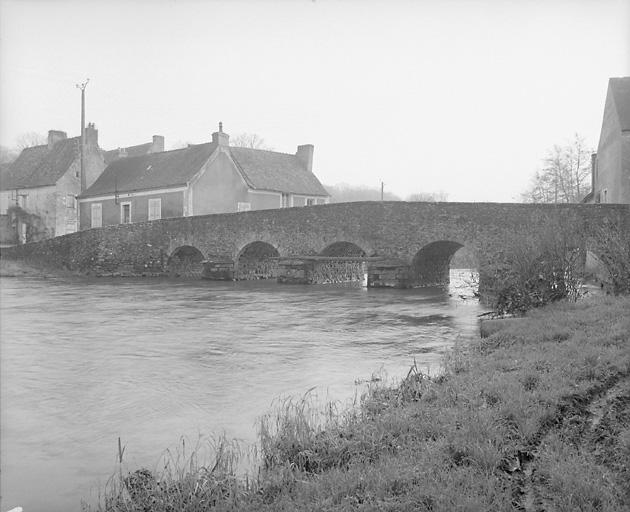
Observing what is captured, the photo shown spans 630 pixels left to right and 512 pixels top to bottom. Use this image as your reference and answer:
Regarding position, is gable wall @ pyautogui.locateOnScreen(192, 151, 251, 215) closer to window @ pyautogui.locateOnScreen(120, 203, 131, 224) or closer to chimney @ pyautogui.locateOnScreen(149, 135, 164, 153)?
window @ pyautogui.locateOnScreen(120, 203, 131, 224)

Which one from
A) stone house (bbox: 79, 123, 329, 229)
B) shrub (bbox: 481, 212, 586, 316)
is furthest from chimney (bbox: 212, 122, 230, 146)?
shrub (bbox: 481, 212, 586, 316)

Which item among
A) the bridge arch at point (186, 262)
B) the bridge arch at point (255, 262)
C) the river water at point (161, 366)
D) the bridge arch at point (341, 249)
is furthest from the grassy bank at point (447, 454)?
the bridge arch at point (186, 262)

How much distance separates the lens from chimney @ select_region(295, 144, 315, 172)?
39.2 metres

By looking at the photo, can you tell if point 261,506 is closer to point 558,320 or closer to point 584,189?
point 558,320

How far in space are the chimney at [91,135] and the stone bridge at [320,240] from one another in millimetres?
11479

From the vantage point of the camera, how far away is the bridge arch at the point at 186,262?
86.3 feet

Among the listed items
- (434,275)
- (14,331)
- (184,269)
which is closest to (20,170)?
(184,269)

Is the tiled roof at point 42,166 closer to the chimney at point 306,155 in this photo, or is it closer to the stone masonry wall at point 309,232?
the stone masonry wall at point 309,232

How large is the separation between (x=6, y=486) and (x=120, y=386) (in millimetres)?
2552

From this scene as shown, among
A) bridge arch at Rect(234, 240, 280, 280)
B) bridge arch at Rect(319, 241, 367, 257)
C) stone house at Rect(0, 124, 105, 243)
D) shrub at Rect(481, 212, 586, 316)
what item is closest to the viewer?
shrub at Rect(481, 212, 586, 316)

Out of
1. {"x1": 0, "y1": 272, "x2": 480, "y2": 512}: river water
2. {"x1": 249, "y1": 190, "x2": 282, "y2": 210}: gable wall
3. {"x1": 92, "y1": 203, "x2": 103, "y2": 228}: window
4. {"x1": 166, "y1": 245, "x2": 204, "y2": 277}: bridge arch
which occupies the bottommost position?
{"x1": 0, "y1": 272, "x2": 480, "y2": 512}: river water

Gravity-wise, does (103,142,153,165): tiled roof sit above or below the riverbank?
above

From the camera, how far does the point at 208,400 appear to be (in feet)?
19.2

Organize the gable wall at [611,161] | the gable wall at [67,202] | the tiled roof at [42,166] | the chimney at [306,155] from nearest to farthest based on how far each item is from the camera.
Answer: the gable wall at [611,161] < the gable wall at [67,202] < the tiled roof at [42,166] < the chimney at [306,155]
